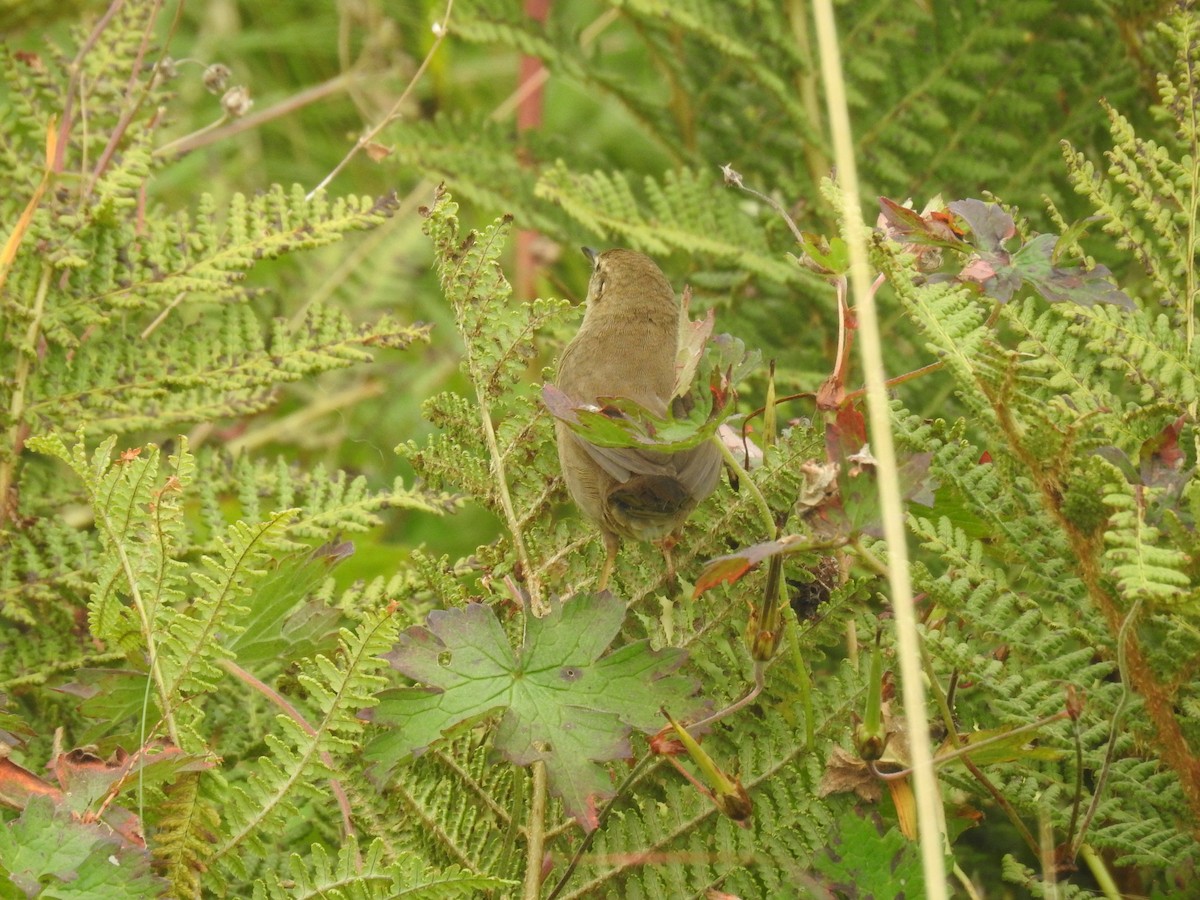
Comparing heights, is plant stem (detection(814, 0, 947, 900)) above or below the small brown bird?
above

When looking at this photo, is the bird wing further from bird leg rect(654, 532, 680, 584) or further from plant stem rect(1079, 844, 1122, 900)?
plant stem rect(1079, 844, 1122, 900)

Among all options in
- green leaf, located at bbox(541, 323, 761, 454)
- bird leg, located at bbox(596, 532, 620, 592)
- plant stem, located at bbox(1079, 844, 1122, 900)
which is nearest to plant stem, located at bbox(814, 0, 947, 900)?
green leaf, located at bbox(541, 323, 761, 454)

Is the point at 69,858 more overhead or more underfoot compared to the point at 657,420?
more underfoot

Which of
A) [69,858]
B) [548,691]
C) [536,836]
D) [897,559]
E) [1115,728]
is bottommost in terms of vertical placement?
[536,836]

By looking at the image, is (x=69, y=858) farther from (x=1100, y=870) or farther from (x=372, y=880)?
(x=1100, y=870)

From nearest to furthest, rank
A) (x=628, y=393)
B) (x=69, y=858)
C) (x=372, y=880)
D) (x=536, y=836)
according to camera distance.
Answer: (x=69, y=858) < (x=372, y=880) < (x=536, y=836) < (x=628, y=393)

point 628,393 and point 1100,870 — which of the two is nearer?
point 1100,870

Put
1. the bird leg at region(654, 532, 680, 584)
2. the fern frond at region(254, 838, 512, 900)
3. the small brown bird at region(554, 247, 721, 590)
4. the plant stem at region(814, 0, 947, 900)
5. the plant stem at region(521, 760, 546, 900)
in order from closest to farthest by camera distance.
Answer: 1. the plant stem at region(814, 0, 947, 900)
2. the fern frond at region(254, 838, 512, 900)
3. the plant stem at region(521, 760, 546, 900)
4. the bird leg at region(654, 532, 680, 584)
5. the small brown bird at region(554, 247, 721, 590)

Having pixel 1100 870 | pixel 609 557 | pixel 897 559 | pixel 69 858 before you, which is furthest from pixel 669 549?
pixel 69 858

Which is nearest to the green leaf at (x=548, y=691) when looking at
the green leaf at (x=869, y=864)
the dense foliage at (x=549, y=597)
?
the dense foliage at (x=549, y=597)
